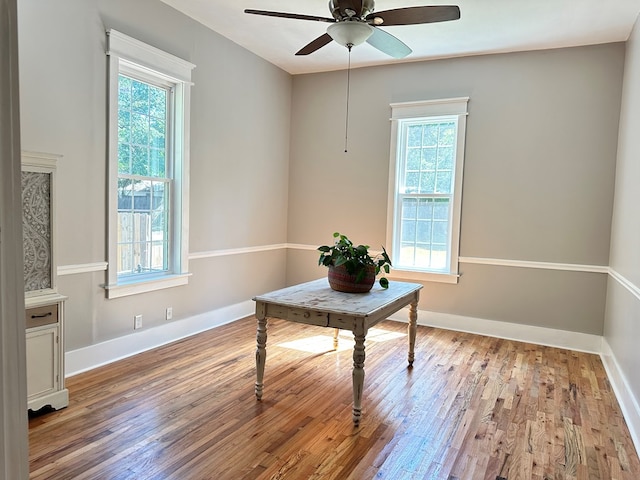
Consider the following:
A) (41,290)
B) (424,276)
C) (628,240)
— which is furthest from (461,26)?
(41,290)

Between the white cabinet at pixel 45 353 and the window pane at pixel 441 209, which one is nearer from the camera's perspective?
the white cabinet at pixel 45 353

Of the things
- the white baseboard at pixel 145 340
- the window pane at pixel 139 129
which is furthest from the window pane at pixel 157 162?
the white baseboard at pixel 145 340

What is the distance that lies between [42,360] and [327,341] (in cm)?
248

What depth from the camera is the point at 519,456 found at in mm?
2381

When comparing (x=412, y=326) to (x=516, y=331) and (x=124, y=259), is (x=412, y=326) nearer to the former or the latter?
(x=516, y=331)

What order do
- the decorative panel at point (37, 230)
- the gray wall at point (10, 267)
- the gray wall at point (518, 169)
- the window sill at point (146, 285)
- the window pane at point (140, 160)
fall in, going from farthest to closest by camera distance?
the gray wall at point (518, 169) → the window pane at point (140, 160) → the window sill at point (146, 285) → the decorative panel at point (37, 230) → the gray wall at point (10, 267)

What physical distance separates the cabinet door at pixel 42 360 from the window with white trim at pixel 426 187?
359cm

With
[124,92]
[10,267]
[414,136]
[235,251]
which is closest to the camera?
[10,267]

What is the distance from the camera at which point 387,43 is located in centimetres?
312

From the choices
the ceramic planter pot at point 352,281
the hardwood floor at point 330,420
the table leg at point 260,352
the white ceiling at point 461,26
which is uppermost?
the white ceiling at point 461,26

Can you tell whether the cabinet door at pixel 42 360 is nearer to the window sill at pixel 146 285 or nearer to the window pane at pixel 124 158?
the window sill at pixel 146 285

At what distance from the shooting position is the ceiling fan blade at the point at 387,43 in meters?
2.98

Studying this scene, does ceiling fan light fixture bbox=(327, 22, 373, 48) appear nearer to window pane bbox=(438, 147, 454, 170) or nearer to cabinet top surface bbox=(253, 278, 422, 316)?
cabinet top surface bbox=(253, 278, 422, 316)

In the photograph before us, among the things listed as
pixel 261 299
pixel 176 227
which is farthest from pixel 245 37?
pixel 261 299
